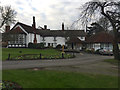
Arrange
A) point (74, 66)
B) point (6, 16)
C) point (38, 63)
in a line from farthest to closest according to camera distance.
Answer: point (6, 16), point (38, 63), point (74, 66)

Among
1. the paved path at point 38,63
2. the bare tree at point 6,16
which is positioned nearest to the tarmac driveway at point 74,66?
the paved path at point 38,63

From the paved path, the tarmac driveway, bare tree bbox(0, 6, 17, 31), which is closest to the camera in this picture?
the tarmac driveway

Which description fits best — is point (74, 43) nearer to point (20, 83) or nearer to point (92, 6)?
point (92, 6)

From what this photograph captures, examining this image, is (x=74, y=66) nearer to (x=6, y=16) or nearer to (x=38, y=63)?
(x=38, y=63)

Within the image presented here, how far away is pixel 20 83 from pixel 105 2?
1533 centimetres

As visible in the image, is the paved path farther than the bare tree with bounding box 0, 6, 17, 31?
No

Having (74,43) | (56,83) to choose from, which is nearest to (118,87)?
(56,83)

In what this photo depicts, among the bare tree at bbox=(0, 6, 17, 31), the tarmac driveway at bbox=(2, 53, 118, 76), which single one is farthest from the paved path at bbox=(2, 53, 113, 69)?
the bare tree at bbox=(0, 6, 17, 31)

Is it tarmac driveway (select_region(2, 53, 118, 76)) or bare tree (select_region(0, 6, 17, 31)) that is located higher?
bare tree (select_region(0, 6, 17, 31))

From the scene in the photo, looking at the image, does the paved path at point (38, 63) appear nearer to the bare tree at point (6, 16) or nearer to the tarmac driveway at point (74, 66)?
the tarmac driveway at point (74, 66)

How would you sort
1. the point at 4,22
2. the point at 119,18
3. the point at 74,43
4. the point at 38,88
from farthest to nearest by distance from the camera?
1. the point at 74,43
2. the point at 4,22
3. the point at 119,18
4. the point at 38,88

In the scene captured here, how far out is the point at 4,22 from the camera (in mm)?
32062

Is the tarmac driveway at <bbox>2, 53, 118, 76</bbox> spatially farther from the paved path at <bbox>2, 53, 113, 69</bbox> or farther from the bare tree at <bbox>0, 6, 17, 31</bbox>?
the bare tree at <bbox>0, 6, 17, 31</bbox>

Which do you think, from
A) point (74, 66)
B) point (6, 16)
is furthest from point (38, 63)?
point (6, 16)
